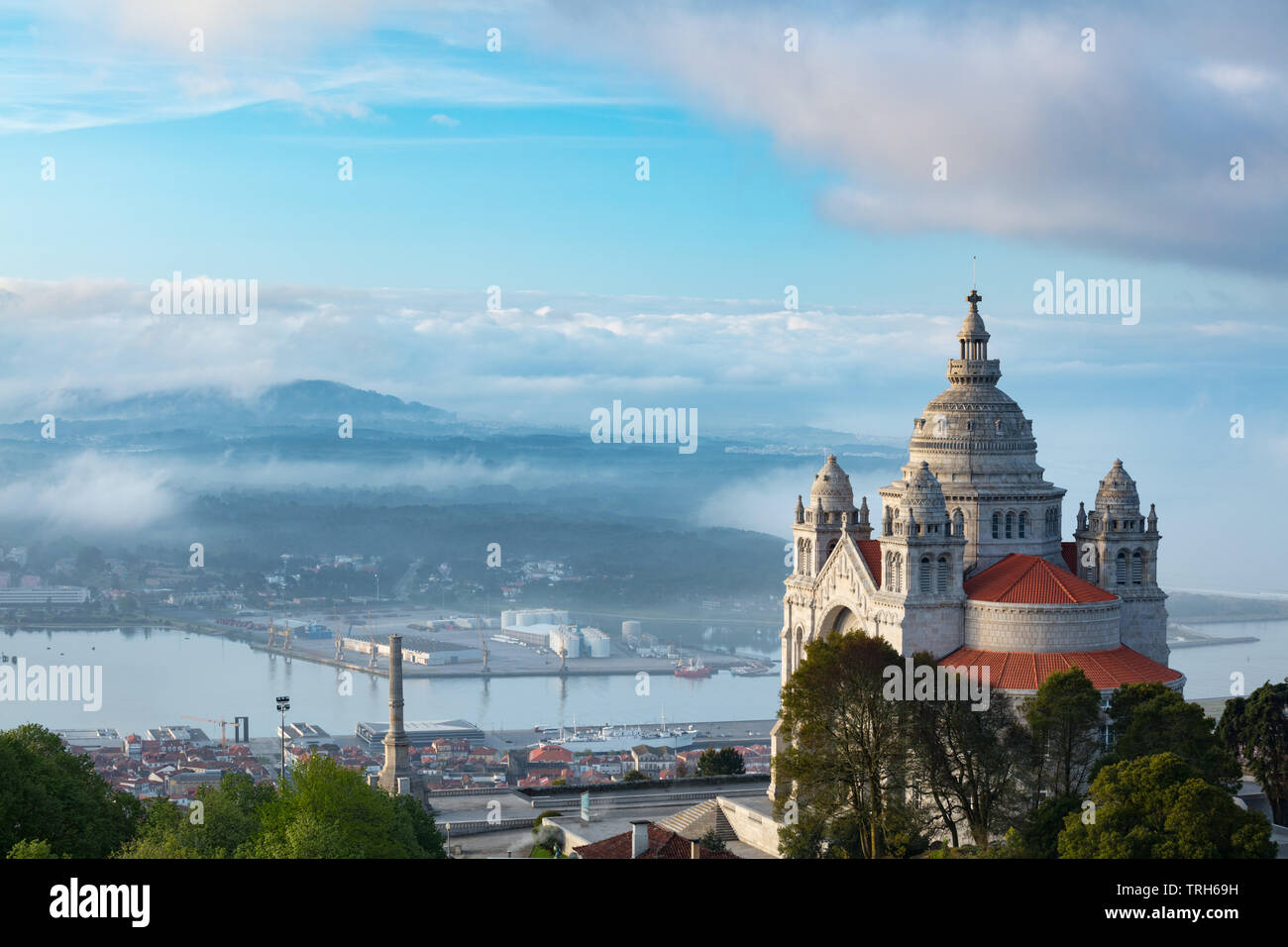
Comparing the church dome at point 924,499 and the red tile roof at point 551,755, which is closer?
the church dome at point 924,499

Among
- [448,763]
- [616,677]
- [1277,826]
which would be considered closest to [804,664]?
[1277,826]

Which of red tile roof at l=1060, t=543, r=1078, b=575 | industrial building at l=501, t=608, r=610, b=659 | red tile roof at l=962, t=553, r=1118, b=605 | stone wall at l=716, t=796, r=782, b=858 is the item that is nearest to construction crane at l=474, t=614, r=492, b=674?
industrial building at l=501, t=608, r=610, b=659

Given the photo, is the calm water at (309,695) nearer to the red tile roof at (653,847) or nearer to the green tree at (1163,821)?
the red tile roof at (653,847)

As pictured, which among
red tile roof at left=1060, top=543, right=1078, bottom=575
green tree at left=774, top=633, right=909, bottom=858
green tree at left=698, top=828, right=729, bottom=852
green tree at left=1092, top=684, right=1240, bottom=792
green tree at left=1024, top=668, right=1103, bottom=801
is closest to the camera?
green tree at left=1092, top=684, right=1240, bottom=792

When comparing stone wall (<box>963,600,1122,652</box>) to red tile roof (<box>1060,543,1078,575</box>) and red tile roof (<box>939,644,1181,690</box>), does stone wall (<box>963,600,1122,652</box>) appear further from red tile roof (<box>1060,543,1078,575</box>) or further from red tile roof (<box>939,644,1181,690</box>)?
red tile roof (<box>1060,543,1078,575</box>)

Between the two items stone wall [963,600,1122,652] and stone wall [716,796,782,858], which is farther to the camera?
stone wall [716,796,782,858]

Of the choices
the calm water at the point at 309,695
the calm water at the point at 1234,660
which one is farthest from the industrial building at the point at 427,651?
the calm water at the point at 1234,660
